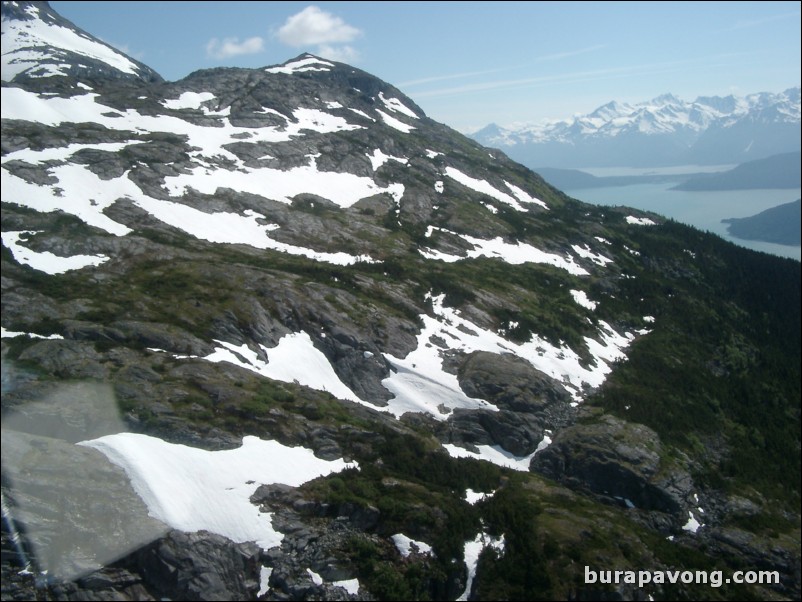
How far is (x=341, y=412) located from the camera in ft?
117

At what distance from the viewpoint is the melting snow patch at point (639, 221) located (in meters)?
123

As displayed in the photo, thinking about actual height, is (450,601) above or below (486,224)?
below

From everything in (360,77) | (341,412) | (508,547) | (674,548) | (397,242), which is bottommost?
(674,548)

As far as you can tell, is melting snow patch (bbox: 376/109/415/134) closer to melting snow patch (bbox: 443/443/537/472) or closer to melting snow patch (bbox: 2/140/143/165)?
melting snow patch (bbox: 2/140/143/165)

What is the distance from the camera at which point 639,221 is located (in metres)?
126

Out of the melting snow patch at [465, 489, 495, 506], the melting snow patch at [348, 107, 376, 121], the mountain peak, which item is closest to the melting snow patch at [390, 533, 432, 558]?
the melting snow patch at [465, 489, 495, 506]

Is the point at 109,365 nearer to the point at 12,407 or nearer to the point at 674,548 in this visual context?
the point at 12,407

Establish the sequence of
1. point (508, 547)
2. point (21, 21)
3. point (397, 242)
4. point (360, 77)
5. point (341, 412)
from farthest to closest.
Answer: point (360, 77) < point (21, 21) < point (397, 242) < point (341, 412) < point (508, 547)

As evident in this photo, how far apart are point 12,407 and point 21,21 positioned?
147m

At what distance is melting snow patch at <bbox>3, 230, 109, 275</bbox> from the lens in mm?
42812

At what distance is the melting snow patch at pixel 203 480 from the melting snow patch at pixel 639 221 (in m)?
114

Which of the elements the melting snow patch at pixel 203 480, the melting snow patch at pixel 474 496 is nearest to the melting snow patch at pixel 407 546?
the melting snow patch at pixel 203 480

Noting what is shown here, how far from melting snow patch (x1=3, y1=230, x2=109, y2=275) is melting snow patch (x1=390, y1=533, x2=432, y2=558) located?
34.5 metres

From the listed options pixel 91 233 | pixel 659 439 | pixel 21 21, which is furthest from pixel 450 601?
pixel 21 21
